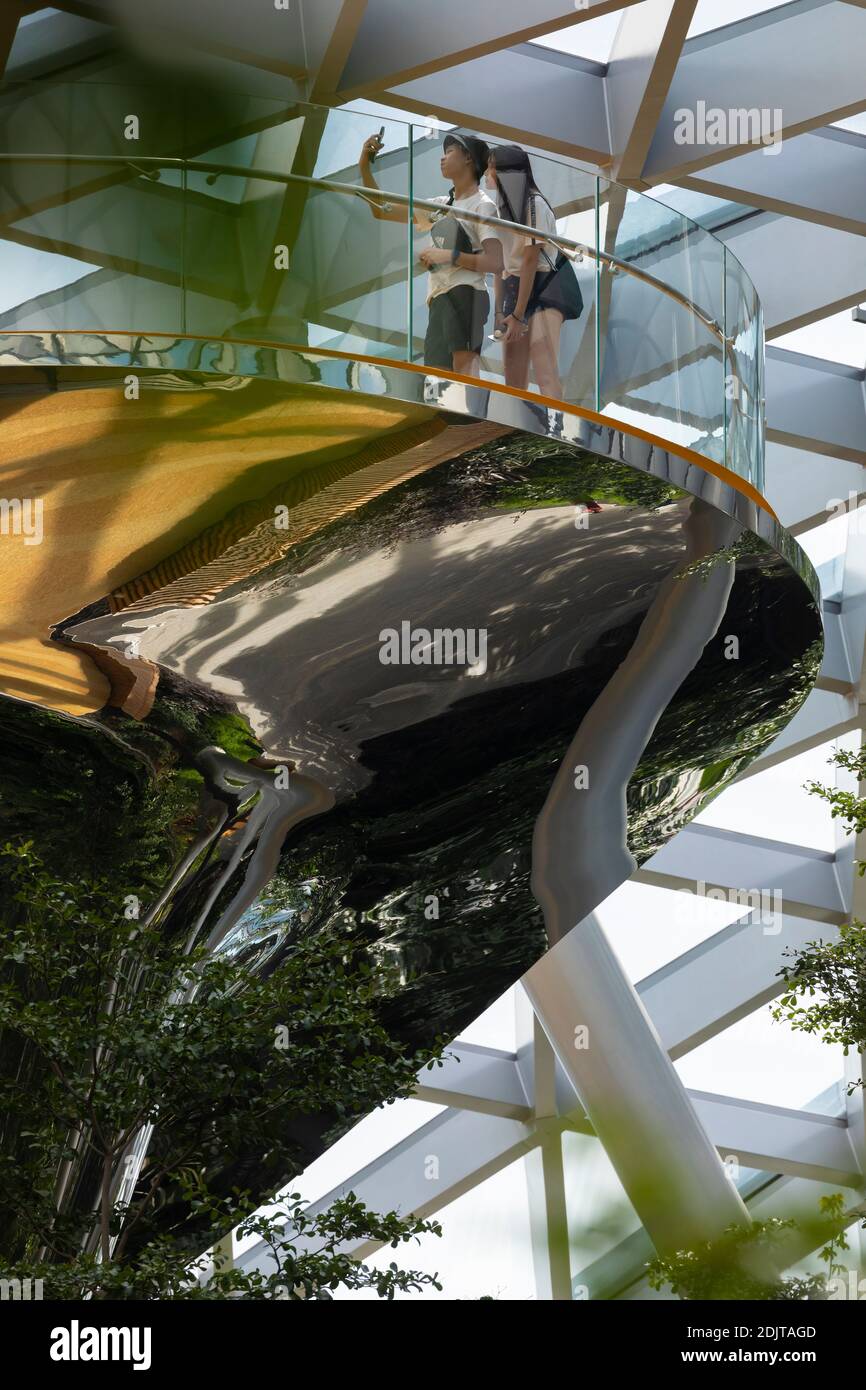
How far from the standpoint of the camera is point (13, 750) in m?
16.1

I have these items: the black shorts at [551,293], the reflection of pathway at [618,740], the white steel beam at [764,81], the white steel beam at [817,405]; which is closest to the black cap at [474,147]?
the black shorts at [551,293]

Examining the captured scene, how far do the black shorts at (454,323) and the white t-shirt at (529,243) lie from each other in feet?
1.05

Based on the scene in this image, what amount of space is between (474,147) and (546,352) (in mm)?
1574

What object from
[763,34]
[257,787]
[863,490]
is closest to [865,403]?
[863,490]

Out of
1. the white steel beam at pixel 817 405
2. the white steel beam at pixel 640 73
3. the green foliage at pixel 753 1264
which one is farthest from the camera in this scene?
the white steel beam at pixel 817 405

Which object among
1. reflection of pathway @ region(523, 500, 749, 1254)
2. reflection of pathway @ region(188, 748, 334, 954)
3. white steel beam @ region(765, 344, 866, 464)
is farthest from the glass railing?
white steel beam @ region(765, 344, 866, 464)

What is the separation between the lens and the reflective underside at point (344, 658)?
1211 cm

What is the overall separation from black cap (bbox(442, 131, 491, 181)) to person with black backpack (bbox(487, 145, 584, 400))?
0.19 ft

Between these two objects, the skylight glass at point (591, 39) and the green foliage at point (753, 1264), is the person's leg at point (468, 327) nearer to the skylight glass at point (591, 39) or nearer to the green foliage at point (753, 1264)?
the green foliage at point (753, 1264)

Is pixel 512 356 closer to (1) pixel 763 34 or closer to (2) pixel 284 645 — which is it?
(2) pixel 284 645

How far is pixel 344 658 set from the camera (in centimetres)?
1418

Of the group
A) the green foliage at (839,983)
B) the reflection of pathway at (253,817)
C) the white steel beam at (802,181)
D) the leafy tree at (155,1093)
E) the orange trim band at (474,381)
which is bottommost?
the leafy tree at (155,1093)

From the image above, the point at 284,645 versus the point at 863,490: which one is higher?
the point at 863,490

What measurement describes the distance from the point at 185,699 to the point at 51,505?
2.56 metres
